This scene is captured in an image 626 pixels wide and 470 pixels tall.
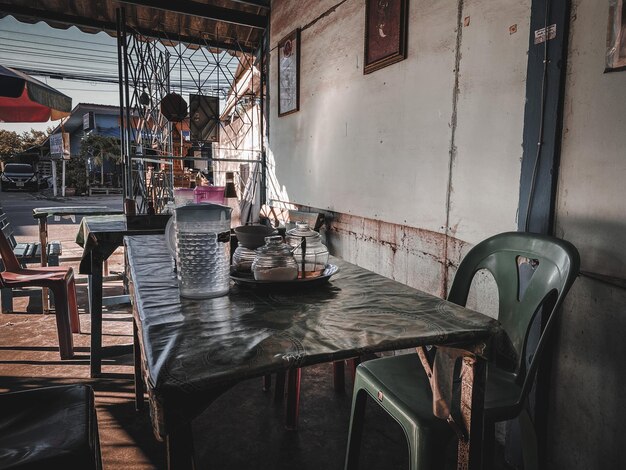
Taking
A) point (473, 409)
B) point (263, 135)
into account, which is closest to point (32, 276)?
point (473, 409)

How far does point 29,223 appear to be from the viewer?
9000 mm

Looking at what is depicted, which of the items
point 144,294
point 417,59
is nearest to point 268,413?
point 144,294

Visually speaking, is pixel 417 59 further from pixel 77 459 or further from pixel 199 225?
pixel 77 459

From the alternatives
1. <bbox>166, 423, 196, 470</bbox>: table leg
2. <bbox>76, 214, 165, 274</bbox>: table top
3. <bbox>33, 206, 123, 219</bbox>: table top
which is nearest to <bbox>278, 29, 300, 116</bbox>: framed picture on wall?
<bbox>33, 206, 123, 219</bbox>: table top

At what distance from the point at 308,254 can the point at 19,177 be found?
2569cm

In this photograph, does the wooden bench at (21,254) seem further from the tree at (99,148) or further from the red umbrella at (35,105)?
the tree at (99,148)

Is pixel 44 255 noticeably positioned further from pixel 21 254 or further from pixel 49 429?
pixel 49 429

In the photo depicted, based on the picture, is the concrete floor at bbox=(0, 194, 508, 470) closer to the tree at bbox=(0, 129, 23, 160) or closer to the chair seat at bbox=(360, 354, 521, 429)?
the chair seat at bbox=(360, 354, 521, 429)

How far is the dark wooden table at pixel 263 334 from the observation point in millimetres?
681

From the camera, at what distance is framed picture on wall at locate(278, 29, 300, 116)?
3945 millimetres

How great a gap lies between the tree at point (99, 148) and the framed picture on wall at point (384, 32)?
19.4 metres

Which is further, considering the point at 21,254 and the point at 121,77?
the point at 121,77

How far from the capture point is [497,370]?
55.2 inches

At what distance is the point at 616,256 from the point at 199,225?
4.32 ft
